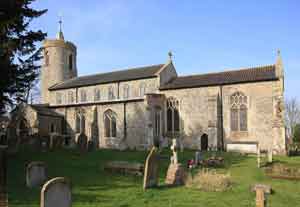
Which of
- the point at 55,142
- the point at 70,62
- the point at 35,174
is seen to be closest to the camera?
the point at 35,174

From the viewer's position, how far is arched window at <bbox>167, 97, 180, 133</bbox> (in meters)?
31.4

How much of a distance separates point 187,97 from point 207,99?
2188 millimetres

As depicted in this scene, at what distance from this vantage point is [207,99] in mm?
29578

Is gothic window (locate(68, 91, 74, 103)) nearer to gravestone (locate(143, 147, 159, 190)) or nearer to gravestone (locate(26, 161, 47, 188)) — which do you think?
gravestone (locate(26, 161, 47, 188))

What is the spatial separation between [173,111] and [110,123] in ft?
23.9

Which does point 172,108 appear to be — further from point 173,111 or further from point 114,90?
point 114,90

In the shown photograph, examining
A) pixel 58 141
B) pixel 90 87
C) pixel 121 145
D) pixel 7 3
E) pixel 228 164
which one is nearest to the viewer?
pixel 7 3

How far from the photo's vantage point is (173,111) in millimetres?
31547

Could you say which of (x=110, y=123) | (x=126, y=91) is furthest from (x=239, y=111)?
(x=110, y=123)

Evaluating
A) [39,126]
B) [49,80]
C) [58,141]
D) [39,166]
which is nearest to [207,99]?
[58,141]

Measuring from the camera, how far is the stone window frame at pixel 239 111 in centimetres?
2817

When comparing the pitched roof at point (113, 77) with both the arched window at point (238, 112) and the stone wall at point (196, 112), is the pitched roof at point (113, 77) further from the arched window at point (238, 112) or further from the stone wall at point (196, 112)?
the arched window at point (238, 112)

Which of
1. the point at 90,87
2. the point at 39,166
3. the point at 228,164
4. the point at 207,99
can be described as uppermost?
the point at 90,87

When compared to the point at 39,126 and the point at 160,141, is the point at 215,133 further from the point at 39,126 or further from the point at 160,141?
the point at 39,126
